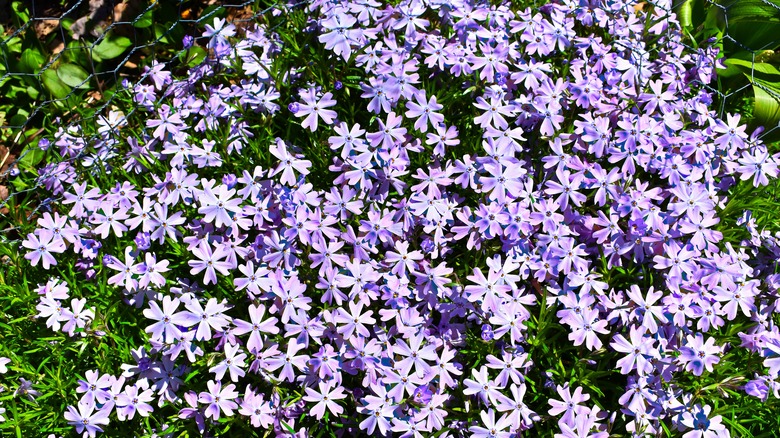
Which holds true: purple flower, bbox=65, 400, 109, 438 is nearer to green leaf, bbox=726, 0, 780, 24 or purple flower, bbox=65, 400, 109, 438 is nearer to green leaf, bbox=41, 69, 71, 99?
green leaf, bbox=41, 69, 71, 99

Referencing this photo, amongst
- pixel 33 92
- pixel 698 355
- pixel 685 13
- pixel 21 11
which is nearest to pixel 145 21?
pixel 33 92

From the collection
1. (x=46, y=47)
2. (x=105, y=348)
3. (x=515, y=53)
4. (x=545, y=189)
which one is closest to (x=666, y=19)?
(x=515, y=53)

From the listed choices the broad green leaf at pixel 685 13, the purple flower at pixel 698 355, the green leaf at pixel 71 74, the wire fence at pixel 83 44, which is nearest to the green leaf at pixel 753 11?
the wire fence at pixel 83 44

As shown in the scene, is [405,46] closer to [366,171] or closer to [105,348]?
[366,171]

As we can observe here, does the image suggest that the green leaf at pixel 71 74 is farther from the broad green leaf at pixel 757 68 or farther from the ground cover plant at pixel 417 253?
the broad green leaf at pixel 757 68

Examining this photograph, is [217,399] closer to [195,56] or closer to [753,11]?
[195,56]

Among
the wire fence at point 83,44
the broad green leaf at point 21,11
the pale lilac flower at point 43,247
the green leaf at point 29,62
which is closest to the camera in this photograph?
the pale lilac flower at point 43,247

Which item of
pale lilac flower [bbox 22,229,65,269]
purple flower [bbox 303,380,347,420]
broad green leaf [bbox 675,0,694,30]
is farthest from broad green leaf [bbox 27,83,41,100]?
broad green leaf [bbox 675,0,694,30]
